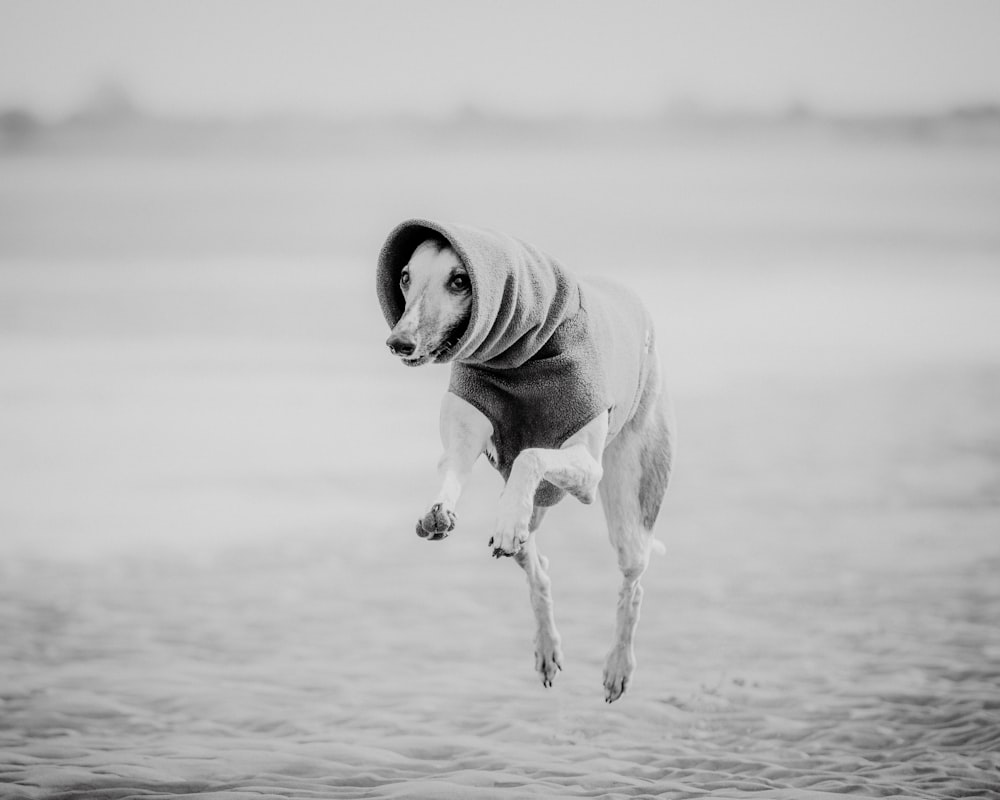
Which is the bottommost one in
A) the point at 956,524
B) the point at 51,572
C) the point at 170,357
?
the point at 51,572

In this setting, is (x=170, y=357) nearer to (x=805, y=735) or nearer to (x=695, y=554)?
(x=695, y=554)

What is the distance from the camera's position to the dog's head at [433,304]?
387cm

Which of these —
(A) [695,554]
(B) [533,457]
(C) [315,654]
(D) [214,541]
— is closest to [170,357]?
(D) [214,541]

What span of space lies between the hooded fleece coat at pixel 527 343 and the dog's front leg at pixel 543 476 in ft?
0.18

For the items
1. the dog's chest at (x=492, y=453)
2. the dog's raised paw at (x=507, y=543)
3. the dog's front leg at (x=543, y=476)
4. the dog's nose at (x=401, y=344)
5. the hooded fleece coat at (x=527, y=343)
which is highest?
the hooded fleece coat at (x=527, y=343)

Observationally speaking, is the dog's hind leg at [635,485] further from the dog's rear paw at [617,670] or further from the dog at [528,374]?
the dog's rear paw at [617,670]

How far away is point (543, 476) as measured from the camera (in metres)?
4.06

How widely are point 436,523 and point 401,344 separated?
0.54m

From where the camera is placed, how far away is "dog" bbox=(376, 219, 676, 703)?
12.8ft

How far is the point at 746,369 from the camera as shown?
89.8 feet

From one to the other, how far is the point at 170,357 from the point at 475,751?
727 inches

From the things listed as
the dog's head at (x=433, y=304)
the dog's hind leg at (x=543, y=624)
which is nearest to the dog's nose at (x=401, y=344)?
the dog's head at (x=433, y=304)

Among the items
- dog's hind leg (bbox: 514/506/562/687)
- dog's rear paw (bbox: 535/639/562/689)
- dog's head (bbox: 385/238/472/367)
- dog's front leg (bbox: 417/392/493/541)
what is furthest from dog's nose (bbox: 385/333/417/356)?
dog's rear paw (bbox: 535/639/562/689)

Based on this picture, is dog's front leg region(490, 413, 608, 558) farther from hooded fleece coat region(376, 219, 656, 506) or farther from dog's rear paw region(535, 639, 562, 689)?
dog's rear paw region(535, 639, 562, 689)
